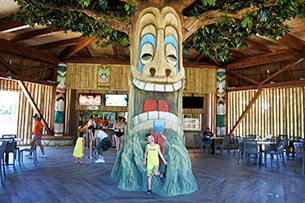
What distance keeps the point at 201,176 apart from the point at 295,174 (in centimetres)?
250

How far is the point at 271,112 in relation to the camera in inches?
547

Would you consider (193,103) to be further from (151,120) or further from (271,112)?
(151,120)

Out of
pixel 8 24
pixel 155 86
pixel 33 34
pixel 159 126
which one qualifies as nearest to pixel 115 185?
pixel 159 126

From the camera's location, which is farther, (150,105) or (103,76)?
(103,76)

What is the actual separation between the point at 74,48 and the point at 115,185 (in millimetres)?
8123

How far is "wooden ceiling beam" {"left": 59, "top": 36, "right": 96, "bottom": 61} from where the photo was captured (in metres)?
10.9

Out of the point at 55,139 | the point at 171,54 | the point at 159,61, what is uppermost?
the point at 171,54

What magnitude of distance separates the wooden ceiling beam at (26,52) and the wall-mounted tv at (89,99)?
204cm

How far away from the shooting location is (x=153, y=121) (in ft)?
16.7

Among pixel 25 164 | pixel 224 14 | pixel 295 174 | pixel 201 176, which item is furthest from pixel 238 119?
pixel 25 164

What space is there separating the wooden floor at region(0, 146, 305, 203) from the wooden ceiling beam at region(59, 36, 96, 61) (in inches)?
208

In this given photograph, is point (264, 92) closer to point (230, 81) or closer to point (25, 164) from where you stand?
point (230, 81)

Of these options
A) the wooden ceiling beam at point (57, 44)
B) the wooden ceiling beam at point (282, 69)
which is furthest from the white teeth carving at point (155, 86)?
the wooden ceiling beam at point (282, 69)

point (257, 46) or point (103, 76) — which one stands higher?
point (257, 46)
